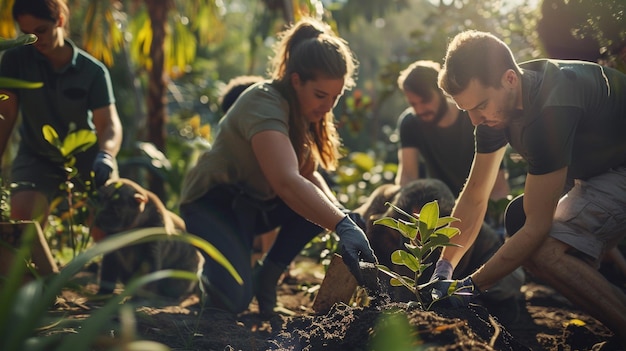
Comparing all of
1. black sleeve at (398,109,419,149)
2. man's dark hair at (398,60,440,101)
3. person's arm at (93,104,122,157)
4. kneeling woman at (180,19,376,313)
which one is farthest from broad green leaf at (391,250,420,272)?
black sleeve at (398,109,419,149)

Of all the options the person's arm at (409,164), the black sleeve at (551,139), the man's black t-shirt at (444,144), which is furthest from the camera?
the person's arm at (409,164)

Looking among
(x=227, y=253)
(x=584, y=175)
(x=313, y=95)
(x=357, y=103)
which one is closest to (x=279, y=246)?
(x=227, y=253)

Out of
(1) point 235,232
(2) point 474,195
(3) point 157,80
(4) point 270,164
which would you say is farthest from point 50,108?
(3) point 157,80

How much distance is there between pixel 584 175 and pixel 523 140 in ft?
1.46

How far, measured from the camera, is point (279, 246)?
3.82 meters

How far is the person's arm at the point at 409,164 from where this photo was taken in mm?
4758

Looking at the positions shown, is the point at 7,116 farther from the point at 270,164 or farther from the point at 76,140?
the point at 270,164

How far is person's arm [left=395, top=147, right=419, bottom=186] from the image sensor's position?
476 centimetres

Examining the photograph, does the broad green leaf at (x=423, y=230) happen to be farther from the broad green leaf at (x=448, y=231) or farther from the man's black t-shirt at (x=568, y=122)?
the man's black t-shirt at (x=568, y=122)

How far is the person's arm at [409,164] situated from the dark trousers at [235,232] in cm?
112

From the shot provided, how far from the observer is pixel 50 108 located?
3.89 meters

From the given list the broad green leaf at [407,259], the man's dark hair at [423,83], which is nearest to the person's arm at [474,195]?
the broad green leaf at [407,259]

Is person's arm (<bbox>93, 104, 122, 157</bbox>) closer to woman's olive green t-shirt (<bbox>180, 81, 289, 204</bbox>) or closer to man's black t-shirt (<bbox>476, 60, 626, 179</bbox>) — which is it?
woman's olive green t-shirt (<bbox>180, 81, 289, 204</bbox>)

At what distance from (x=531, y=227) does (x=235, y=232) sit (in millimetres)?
1650
